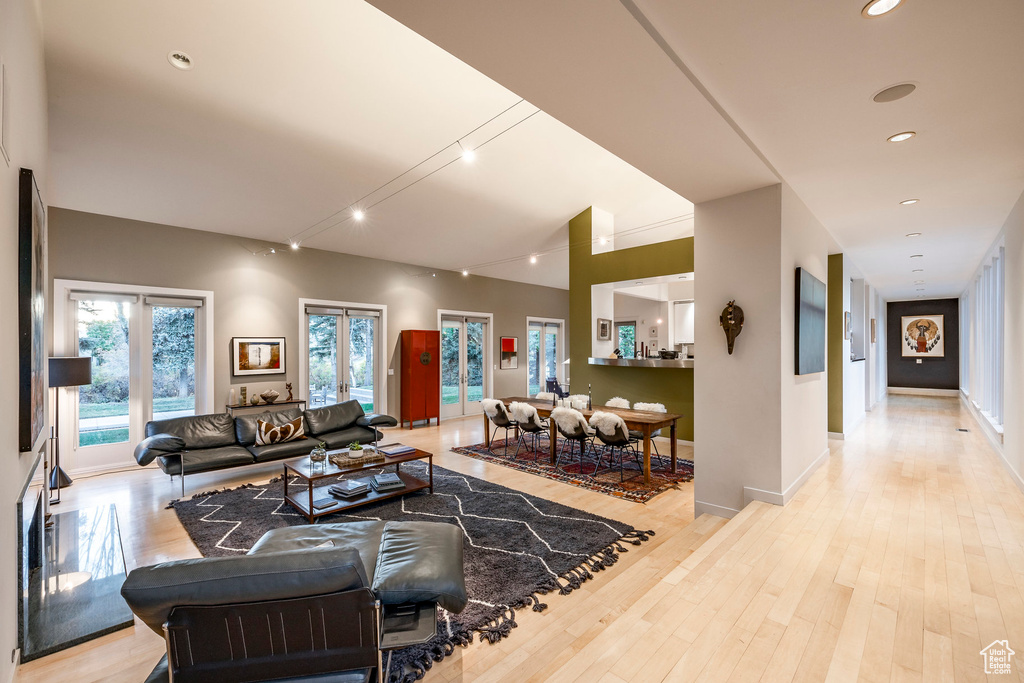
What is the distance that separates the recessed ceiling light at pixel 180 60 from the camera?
3.29 metres

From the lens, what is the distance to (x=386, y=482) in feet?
13.5

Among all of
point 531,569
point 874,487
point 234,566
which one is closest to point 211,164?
point 234,566

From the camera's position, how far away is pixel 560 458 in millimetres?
5820

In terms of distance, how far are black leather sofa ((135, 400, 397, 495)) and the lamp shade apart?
869 mm

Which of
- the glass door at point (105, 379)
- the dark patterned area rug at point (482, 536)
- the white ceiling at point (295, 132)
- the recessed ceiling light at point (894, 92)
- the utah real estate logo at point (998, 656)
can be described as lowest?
the dark patterned area rug at point (482, 536)

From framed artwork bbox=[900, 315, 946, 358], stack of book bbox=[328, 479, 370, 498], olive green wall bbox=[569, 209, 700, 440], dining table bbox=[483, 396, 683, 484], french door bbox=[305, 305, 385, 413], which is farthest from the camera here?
framed artwork bbox=[900, 315, 946, 358]

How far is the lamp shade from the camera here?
3816 mm

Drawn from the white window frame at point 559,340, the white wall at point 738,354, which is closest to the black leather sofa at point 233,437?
the white wall at point 738,354

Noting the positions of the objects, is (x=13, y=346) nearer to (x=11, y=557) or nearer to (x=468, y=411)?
(x=11, y=557)

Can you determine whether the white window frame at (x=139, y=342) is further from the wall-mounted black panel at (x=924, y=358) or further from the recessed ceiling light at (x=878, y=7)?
the wall-mounted black panel at (x=924, y=358)

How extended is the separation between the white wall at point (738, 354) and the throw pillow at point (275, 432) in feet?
14.8

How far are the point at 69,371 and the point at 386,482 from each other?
292cm

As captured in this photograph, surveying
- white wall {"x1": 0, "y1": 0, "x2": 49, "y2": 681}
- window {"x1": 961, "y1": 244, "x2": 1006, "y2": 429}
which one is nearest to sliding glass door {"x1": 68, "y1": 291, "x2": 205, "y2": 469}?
white wall {"x1": 0, "y1": 0, "x2": 49, "y2": 681}

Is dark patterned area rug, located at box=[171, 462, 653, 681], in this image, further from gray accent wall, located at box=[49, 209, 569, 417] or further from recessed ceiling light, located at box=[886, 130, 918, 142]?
recessed ceiling light, located at box=[886, 130, 918, 142]
